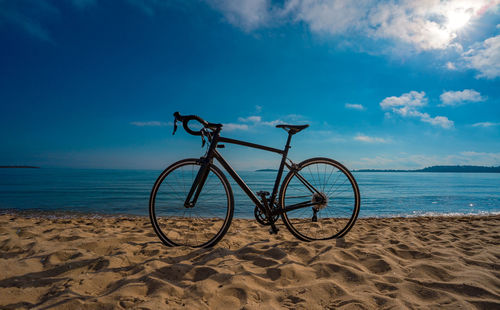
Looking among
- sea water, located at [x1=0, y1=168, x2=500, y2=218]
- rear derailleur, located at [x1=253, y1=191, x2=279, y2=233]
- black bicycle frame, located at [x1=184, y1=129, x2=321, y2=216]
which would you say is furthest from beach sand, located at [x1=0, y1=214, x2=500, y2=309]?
sea water, located at [x1=0, y1=168, x2=500, y2=218]

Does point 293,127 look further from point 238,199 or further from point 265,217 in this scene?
point 238,199

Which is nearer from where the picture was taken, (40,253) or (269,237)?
(40,253)

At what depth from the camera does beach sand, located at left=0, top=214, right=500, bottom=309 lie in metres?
1.96

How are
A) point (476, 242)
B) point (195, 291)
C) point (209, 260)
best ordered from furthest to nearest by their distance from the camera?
point (476, 242) < point (209, 260) < point (195, 291)

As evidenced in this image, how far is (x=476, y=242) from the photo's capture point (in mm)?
3855

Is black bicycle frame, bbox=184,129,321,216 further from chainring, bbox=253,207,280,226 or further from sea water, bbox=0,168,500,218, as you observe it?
sea water, bbox=0,168,500,218

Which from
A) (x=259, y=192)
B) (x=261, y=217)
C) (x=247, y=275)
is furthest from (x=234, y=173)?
(x=247, y=275)

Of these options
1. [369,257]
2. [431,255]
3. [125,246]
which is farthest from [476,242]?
[125,246]

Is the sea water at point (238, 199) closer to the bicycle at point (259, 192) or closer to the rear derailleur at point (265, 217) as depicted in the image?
the bicycle at point (259, 192)

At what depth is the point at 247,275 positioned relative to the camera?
94.7 inches

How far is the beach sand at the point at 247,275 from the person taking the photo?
6.41 feet

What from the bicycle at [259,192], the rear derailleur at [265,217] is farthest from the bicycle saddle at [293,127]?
the rear derailleur at [265,217]

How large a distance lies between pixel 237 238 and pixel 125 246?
162cm

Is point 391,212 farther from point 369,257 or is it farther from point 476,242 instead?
point 369,257
